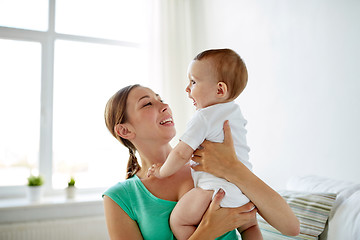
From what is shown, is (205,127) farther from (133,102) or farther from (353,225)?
(353,225)

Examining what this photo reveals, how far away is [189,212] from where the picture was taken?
43.7 inches

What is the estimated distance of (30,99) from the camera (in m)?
3.24

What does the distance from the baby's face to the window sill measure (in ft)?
7.00

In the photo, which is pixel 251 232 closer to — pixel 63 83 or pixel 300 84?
pixel 300 84

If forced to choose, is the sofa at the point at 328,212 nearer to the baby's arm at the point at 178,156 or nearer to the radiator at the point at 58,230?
the baby's arm at the point at 178,156

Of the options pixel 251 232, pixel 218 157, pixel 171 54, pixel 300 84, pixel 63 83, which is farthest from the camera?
pixel 171 54

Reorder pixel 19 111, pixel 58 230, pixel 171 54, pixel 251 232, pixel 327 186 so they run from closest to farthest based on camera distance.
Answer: pixel 251 232 < pixel 327 186 < pixel 58 230 < pixel 19 111 < pixel 171 54

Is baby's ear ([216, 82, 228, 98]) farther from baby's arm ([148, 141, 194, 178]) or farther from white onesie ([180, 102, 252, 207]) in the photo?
baby's arm ([148, 141, 194, 178])

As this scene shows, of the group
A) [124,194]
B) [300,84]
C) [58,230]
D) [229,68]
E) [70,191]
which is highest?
[300,84]

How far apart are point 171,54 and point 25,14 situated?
1.57 meters

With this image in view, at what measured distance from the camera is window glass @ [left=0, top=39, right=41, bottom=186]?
10.3ft

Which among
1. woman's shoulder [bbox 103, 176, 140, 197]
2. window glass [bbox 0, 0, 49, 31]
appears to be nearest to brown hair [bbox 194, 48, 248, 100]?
woman's shoulder [bbox 103, 176, 140, 197]

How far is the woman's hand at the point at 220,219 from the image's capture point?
1.06m

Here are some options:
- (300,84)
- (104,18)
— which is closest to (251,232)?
(300,84)
